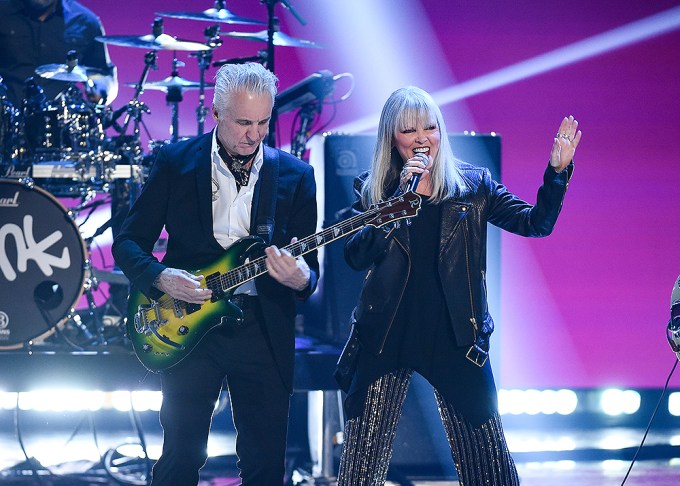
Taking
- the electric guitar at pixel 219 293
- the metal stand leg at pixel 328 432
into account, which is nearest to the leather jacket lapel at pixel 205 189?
the electric guitar at pixel 219 293

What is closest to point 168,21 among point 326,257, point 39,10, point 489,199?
point 39,10

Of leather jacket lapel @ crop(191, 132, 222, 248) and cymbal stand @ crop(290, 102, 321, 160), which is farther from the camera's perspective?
cymbal stand @ crop(290, 102, 321, 160)

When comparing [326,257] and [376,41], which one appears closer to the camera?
[326,257]

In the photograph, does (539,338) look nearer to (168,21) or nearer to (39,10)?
(168,21)

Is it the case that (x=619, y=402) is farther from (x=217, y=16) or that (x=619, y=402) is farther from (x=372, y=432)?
(x=372, y=432)

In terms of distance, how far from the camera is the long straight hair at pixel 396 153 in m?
3.47

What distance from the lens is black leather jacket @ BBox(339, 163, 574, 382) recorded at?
3395 millimetres

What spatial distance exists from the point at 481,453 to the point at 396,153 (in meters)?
1.10

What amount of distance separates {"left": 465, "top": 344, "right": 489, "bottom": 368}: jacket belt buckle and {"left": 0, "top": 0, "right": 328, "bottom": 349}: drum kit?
2556 mm

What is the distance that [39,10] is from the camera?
21.0ft

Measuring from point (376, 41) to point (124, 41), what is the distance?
6.92 feet

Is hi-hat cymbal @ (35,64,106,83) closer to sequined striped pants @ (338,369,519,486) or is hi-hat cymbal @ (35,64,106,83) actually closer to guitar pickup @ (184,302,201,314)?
guitar pickup @ (184,302,201,314)

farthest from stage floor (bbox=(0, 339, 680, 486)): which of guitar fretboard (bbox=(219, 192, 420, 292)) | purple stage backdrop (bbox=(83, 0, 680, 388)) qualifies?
guitar fretboard (bbox=(219, 192, 420, 292))

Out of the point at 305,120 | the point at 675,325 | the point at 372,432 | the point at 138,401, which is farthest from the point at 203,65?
the point at 675,325
